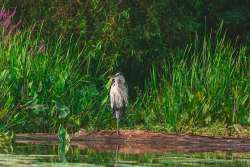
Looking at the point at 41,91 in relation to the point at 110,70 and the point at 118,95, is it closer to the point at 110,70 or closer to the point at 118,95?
the point at 118,95

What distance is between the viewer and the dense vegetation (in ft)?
53.3

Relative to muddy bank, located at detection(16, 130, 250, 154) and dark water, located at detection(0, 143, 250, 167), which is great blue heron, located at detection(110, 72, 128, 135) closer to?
muddy bank, located at detection(16, 130, 250, 154)

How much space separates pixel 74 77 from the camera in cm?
1764

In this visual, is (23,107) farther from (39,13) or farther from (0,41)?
(39,13)

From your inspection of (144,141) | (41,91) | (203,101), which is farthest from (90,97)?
(144,141)

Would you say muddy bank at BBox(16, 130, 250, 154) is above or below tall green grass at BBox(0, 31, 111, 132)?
below

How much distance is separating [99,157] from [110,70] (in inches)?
323

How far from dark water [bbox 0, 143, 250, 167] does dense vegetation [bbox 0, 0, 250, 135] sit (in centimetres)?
201

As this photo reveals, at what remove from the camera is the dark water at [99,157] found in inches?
434

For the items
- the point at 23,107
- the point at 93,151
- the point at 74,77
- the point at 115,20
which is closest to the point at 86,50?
the point at 115,20

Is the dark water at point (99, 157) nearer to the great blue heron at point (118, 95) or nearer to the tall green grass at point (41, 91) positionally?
the tall green grass at point (41, 91)

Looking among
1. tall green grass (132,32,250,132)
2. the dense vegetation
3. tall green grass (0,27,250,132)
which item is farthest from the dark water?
tall green grass (132,32,250,132)

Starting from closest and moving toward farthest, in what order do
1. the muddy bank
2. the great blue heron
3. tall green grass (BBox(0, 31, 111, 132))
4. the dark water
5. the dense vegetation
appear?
the dark water < the muddy bank < tall green grass (BBox(0, 31, 111, 132)) < the dense vegetation < the great blue heron

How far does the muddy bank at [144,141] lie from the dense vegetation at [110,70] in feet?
2.26
